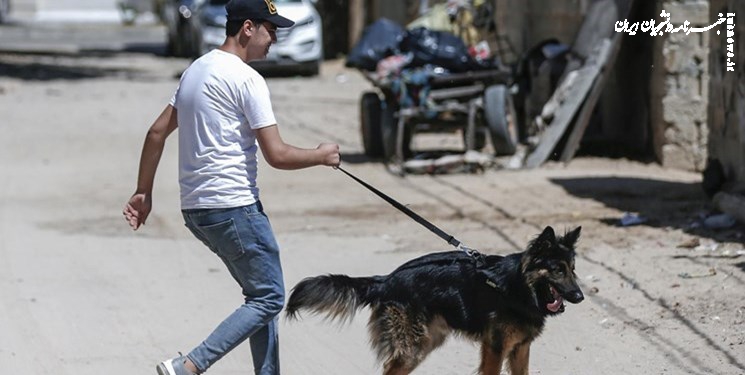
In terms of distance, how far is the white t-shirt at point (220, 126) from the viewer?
198 inches

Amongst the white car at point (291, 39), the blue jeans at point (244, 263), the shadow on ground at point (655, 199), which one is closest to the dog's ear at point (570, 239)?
the blue jeans at point (244, 263)

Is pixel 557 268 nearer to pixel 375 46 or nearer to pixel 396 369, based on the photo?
pixel 396 369

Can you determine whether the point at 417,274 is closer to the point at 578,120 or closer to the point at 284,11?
the point at 578,120

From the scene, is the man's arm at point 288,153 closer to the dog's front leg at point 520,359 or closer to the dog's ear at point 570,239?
the dog's ear at point 570,239

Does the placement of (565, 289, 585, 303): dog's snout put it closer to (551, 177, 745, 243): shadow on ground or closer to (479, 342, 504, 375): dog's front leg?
(479, 342, 504, 375): dog's front leg

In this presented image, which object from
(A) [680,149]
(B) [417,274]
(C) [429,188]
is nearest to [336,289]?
(B) [417,274]

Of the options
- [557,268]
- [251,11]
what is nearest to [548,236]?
[557,268]

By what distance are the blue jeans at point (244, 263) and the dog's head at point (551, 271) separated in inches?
41.8

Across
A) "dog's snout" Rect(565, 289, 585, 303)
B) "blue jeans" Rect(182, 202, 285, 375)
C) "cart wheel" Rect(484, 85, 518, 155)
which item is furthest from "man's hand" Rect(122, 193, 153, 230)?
"cart wheel" Rect(484, 85, 518, 155)

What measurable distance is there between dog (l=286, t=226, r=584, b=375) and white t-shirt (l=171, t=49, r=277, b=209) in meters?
0.60

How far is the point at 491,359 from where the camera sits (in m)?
5.37

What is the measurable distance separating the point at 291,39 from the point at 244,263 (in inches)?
815

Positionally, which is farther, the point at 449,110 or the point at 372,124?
the point at 372,124

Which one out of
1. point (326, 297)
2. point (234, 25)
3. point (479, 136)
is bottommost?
point (479, 136)
